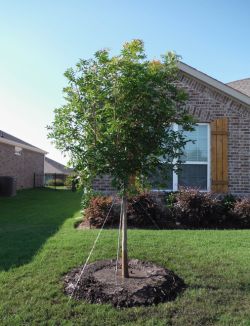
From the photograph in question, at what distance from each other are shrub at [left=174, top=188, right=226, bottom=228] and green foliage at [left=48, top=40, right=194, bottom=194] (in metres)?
4.70

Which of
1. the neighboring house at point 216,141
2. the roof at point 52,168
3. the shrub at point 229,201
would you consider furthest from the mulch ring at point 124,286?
the roof at point 52,168

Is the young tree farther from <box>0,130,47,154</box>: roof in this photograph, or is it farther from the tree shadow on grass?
<box>0,130,47,154</box>: roof

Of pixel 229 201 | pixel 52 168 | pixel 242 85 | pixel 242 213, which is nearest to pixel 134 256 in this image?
pixel 242 213

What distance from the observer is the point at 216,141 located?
11781 millimetres

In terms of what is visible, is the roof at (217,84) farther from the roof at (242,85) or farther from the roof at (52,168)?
the roof at (52,168)

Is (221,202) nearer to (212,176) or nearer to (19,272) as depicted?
(212,176)

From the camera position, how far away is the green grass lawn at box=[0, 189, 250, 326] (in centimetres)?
472

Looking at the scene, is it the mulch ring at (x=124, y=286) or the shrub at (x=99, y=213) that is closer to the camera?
the mulch ring at (x=124, y=286)

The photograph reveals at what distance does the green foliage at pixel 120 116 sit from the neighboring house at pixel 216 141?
19.7 ft

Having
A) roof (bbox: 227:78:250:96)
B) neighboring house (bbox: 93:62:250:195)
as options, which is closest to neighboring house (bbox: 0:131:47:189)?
roof (bbox: 227:78:250:96)

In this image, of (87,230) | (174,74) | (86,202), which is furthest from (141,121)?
(87,230)

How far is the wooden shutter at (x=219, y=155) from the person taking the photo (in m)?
11.7

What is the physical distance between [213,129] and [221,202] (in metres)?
2.22

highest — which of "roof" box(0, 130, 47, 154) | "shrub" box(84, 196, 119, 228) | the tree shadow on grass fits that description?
"roof" box(0, 130, 47, 154)
